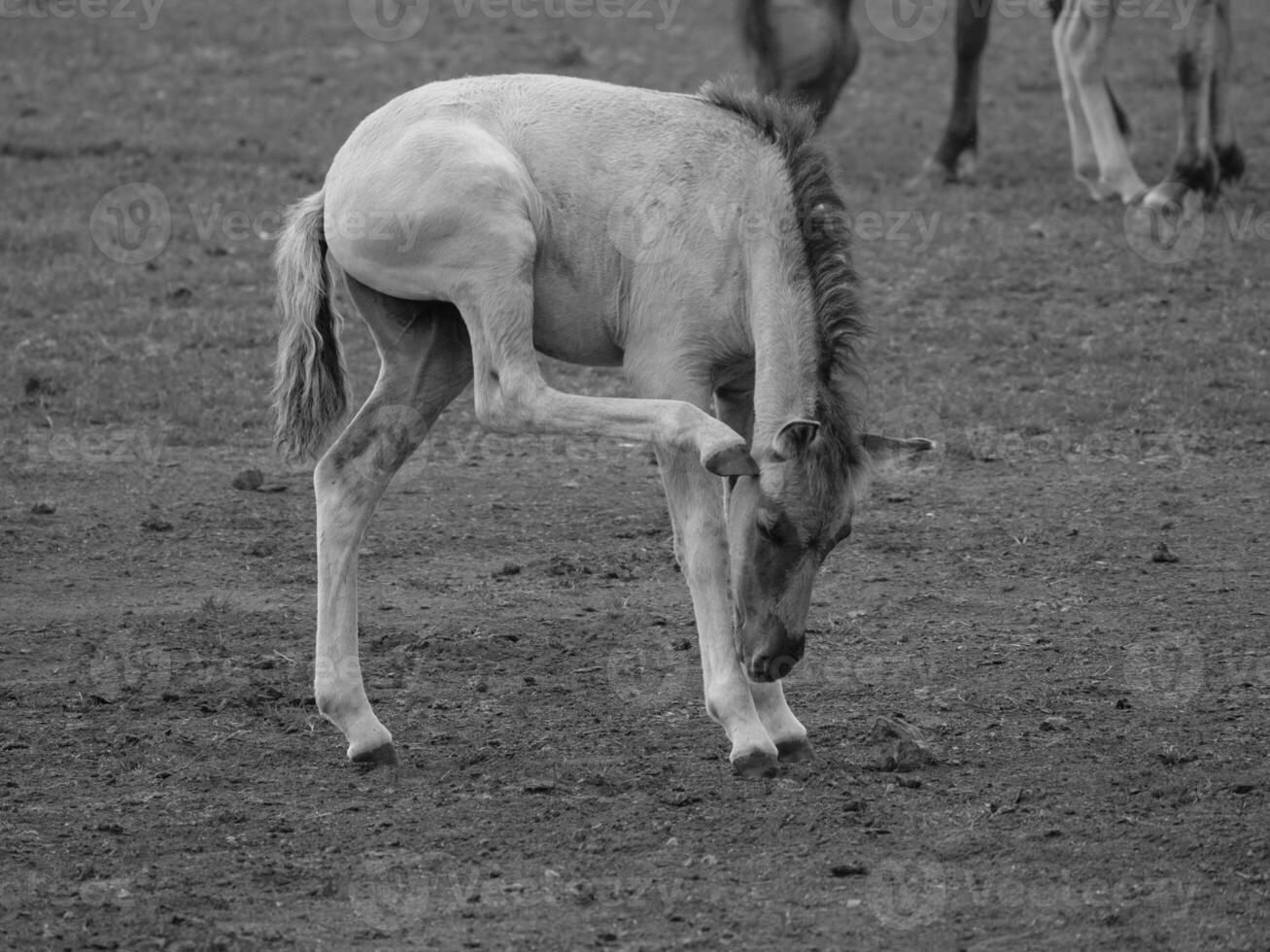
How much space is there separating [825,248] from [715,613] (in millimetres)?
1044

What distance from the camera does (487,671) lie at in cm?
578

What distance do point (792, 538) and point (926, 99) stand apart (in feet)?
36.6

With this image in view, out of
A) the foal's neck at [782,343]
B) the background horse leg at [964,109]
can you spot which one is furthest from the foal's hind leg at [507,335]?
the background horse leg at [964,109]

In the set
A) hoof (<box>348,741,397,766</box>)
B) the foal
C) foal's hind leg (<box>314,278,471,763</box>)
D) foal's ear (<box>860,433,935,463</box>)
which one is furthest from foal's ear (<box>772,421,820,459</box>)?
hoof (<box>348,741,397,766</box>)

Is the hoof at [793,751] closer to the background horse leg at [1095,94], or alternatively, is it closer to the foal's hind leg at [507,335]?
the foal's hind leg at [507,335]

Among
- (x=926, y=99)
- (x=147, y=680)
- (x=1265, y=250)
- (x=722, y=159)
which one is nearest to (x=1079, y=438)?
(x=1265, y=250)

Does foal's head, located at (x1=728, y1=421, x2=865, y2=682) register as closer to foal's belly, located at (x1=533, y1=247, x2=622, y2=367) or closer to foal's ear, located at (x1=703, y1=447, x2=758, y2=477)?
foal's ear, located at (x1=703, y1=447, x2=758, y2=477)

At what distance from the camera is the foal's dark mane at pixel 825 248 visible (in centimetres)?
467

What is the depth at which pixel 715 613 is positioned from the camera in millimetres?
4770

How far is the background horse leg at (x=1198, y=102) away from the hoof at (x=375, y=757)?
26.3 ft

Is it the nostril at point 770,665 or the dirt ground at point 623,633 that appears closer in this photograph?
the dirt ground at point 623,633

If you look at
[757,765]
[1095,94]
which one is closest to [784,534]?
[757,765]

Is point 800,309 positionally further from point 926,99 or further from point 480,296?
point 926,99

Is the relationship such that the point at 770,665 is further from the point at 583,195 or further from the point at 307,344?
the point at 307,344
